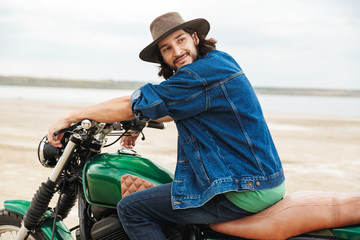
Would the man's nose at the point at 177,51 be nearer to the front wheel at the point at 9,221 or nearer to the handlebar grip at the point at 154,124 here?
the handlebar grip at the point at 154,124

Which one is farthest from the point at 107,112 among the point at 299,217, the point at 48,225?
the point at 299,217

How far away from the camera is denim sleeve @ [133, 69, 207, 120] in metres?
2.23

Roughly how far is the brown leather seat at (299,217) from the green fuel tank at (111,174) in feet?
1.76

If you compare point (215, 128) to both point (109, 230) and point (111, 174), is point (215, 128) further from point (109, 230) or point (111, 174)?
point (109, 230)

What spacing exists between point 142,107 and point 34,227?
1.18 meters

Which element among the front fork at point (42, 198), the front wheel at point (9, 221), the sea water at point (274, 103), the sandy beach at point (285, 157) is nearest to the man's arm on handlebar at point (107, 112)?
the front fork at point (42, 198)

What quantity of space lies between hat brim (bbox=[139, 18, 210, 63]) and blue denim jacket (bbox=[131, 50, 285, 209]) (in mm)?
389

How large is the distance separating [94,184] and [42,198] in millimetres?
440

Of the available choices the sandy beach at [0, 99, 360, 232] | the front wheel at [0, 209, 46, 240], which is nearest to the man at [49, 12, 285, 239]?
the front wheel at [0, 209, 46, 240]

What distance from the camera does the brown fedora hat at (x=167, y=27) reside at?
259cm

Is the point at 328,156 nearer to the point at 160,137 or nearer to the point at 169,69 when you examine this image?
the point at 160,137

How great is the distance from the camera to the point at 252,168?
2.20 meters

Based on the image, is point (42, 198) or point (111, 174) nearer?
point (111, 174)

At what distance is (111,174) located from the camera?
2436 millimetres
